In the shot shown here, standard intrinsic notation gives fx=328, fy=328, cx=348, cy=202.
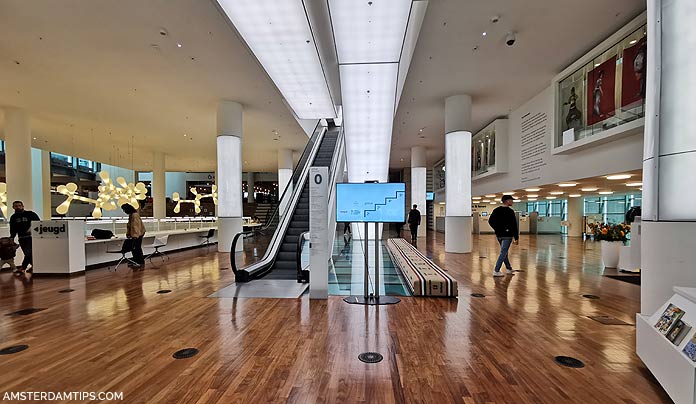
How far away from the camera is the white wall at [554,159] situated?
6676mm

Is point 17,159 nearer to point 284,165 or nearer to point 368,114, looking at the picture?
point 284,165

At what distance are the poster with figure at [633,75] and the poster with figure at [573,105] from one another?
1235 mm

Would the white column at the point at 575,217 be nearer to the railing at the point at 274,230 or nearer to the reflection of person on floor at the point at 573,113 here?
the reflection of person on floor at the point at 573,113

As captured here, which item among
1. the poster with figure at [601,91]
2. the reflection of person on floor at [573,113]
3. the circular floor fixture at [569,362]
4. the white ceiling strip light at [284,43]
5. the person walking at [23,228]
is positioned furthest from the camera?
the reflection of person on floor at [573,113]

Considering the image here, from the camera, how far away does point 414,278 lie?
5262 mm

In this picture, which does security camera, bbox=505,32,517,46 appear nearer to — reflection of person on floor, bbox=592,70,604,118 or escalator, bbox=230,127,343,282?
reflection of person on floor, bbox=592,70,604,118

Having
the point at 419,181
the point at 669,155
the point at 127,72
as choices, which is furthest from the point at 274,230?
the point at 419,181

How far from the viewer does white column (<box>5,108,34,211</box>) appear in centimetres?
963

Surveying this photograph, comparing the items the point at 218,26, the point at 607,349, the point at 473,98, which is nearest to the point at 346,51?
the point at 218,26

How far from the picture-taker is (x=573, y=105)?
26.4ft

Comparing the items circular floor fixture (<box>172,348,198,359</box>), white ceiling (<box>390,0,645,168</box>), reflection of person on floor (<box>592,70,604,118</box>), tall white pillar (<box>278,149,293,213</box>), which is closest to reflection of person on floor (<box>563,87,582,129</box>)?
reflection of person on floor (<box>592,70,604,118</box>)

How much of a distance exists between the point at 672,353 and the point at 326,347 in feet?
8.40

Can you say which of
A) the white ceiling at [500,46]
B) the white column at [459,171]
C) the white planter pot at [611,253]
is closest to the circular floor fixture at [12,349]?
the white ceiling at [500,46]

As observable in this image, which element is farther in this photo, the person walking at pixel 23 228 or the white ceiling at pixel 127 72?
the person walking at pixel 23 228
